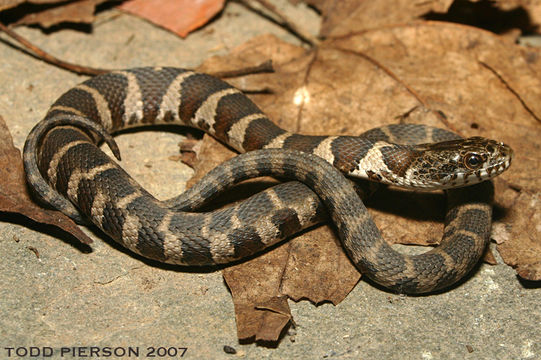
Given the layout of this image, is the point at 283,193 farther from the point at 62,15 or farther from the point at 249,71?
the point at 62,15

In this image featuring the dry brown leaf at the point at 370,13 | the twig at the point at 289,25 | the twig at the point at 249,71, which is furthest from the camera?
the twig at the point at 289,25

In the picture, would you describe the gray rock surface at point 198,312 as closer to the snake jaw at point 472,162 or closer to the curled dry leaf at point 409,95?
the curled dry leaf at point 409,95

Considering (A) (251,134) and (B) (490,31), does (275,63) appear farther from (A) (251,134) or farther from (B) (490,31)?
(B) (490,31)

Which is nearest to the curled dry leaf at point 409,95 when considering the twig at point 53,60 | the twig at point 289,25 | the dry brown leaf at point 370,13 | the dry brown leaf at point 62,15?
the dry brown leaf at point 370,13

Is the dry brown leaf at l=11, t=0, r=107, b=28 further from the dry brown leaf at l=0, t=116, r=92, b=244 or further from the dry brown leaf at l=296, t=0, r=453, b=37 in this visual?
the dry brown leaf at l=296, t=0, r=453, b=37

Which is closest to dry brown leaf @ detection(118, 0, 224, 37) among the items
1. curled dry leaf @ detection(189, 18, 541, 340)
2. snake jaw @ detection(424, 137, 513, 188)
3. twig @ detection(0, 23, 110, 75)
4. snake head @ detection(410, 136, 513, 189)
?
curled dry leaf @ detection(189, 18, 541, 340)

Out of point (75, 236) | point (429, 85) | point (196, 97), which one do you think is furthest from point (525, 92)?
point (75, 236)
